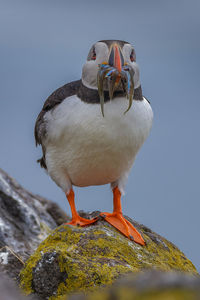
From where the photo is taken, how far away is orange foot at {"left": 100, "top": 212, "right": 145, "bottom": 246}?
5.91 m

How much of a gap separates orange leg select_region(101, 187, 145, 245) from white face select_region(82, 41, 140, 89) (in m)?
1.87

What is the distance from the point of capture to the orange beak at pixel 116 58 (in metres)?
5.45

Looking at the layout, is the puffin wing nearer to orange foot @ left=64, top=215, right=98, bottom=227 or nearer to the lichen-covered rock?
orange foot @ left=64, top=215, right=98, bottom=227

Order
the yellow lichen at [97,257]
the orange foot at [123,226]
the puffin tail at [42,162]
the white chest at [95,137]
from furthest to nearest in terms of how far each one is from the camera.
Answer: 1. the puffin tail at [42,162]
2. the orange foot at [123,226]
3. the white chest at [95,137]
4. the yellow lichen at [97,257]

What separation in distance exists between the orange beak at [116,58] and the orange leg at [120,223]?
84.6 inches

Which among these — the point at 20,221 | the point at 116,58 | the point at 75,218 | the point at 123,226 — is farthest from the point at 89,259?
the point at 20,221

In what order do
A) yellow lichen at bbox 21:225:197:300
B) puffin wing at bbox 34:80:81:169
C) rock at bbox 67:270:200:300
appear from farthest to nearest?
puffin wing at bbox 34:80:81:169 < yellow lichen at bbox 21:225:197:300 < rock at bbox 67:270:200:300

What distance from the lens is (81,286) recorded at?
439cm

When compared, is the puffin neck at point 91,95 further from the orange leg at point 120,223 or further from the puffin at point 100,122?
the orange leg at point 120,223

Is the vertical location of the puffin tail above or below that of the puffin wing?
below

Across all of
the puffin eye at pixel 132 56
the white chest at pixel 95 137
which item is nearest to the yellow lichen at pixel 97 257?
the white chest at pixel 95 137

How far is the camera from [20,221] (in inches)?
333

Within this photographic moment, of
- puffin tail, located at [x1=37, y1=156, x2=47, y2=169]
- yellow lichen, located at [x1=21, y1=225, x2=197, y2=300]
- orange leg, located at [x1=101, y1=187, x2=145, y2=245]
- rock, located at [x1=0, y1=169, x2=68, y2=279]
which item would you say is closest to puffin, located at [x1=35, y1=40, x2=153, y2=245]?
orange leg, located at [x1=101, y1=187, x2=145, y2=245]

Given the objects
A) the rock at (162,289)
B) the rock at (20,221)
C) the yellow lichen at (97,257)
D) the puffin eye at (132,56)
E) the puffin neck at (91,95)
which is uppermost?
the puffin eye at (132,56)
